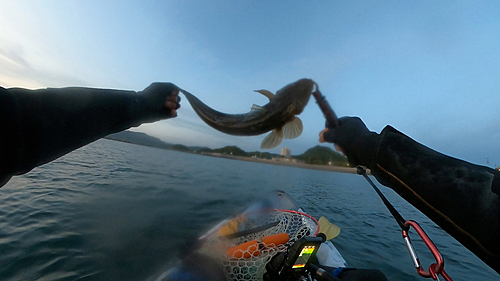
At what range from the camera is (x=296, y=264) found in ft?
8.30

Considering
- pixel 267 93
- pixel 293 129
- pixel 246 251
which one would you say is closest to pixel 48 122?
pixel 267 93

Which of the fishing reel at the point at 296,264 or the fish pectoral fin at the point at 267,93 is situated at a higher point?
the fish pectoral fin at the point at 267,93

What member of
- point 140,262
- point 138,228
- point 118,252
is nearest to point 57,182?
point 138,228

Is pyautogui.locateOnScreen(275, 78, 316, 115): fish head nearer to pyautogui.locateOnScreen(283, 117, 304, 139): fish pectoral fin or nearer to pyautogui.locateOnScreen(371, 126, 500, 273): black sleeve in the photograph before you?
pyautogui.locateOnScreen(283, 117, 304, 139): fish pectoral fin

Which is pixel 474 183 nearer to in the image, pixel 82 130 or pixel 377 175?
pixel 377 175

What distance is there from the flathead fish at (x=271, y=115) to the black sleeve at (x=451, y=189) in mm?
1354

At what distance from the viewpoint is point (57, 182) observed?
372 inches

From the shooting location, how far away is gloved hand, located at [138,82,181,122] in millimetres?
2418

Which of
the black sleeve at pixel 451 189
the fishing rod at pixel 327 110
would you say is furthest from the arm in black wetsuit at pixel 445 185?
the fishing rod at pixel 327 110

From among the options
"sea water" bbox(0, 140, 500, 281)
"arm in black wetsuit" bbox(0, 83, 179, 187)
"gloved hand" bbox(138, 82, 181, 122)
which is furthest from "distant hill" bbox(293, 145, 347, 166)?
"sea water" bbox(0, 140, 500, 281)

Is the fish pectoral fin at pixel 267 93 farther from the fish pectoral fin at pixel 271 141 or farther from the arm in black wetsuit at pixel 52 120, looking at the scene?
the arm in black wetsuit at pixel 52 120

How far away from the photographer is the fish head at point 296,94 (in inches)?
110

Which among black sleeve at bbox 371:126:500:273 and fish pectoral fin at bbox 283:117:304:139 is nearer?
black sleeve at bbox 371:126:500:273

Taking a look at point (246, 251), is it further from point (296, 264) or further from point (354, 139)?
point (354, 139)
